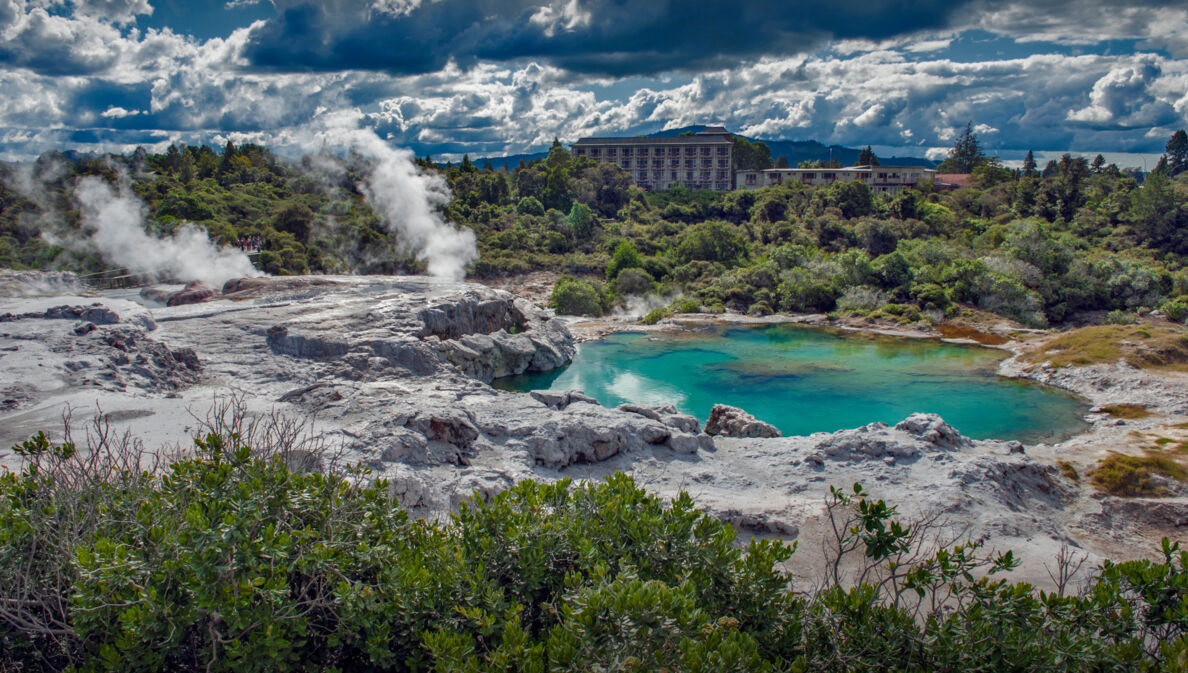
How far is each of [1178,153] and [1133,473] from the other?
94920mm

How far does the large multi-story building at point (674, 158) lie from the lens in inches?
3046

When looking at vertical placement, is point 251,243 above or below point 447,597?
above

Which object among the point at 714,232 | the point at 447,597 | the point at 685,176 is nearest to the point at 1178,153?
the point at 685,176

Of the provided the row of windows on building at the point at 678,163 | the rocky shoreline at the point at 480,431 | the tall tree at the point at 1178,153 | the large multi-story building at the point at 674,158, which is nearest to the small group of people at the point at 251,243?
the rocky shoreline at the point at 480,431

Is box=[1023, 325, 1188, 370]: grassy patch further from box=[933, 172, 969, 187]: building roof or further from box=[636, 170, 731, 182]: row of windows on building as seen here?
box=[636, 170, 731, 182]: row of windows on building

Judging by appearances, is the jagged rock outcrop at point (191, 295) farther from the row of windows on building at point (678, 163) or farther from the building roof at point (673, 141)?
the building roof at point (673, 141)

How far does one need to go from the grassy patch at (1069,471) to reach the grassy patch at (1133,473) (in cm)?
29

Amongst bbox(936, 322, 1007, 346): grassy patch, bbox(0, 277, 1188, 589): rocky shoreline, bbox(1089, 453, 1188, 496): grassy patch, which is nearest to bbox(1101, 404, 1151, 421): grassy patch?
bbox(0, 277, 1188, 589): rocky shoreline

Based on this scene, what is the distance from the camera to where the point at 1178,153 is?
273 feet

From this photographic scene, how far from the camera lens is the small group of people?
38.9 m

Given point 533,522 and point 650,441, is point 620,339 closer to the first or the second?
point 650,441

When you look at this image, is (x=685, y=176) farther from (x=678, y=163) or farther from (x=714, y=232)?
(x=714, y=232)

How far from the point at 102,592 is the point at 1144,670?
6.92m

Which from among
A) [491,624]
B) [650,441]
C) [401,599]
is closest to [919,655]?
[491,624]
